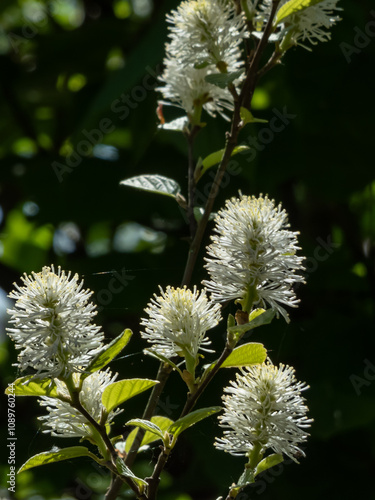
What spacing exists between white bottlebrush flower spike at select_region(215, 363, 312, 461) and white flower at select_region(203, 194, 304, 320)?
0.09 metres

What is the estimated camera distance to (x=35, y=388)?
0.70 meters

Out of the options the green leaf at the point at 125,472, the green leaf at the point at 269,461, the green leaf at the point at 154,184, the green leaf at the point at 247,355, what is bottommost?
the green leaf at the point at 125,472

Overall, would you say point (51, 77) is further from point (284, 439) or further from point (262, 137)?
point (284, 439)

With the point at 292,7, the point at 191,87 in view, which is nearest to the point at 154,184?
the point at 191,87

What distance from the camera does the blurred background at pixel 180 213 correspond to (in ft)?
4.62

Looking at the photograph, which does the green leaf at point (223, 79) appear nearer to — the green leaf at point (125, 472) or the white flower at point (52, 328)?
the white flower at point (52, 328)

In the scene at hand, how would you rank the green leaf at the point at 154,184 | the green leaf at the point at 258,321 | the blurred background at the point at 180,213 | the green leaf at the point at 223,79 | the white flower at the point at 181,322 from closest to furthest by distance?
the green leaf at the point at 258,321 < the white flower at the point at 181,322 < the green leaf at the point at 223,79 < the green leaf at the point at 154,184 < the blurred background at the point at 180,213

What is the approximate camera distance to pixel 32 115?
2.30 m

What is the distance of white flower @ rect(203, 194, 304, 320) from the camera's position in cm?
73

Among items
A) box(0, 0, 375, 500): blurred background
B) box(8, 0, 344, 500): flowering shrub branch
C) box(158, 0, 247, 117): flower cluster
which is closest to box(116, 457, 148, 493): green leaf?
box(8, 0, 344, 500): flowering shrub branch

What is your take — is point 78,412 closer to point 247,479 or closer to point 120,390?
point 120,390

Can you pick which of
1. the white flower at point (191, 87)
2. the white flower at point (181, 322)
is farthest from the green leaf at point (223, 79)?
the white flower at point (181, 322)

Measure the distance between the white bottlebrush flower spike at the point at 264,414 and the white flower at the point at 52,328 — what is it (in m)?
0.18

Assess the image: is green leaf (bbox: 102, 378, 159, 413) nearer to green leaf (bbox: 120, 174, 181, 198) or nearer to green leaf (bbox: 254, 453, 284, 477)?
green leaf (bbox: 254, 453, 284, 477)
